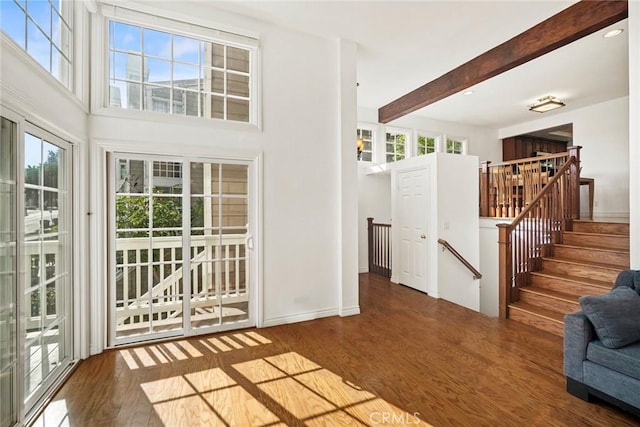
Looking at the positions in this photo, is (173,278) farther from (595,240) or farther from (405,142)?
(405,142)

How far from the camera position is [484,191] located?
242 inches

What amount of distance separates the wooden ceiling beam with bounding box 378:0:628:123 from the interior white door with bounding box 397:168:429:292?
53.7 inches

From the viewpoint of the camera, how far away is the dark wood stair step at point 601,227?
413 cm

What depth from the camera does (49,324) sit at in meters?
2.39

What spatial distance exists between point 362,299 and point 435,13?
374 centimetres

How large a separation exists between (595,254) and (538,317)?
1.31 m

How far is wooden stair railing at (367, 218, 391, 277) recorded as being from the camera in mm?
6098

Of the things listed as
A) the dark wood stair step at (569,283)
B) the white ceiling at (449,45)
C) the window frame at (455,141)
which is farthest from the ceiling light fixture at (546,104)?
the dark wood stair step at (569,283)

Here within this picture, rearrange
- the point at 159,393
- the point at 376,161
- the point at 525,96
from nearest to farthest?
1. the point at 159,393
2. the point at 525,96
3. the point at 376,161

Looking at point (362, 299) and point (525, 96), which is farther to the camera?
point (525, 96)

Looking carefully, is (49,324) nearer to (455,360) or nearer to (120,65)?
(120,65)

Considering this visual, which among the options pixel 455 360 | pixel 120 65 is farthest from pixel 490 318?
pixel 120 65

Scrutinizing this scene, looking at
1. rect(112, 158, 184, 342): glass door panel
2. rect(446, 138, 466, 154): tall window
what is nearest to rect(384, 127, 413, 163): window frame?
rect(446, 138, 466, 154): tall window

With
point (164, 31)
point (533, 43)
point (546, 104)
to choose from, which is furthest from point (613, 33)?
point (164, 31)
